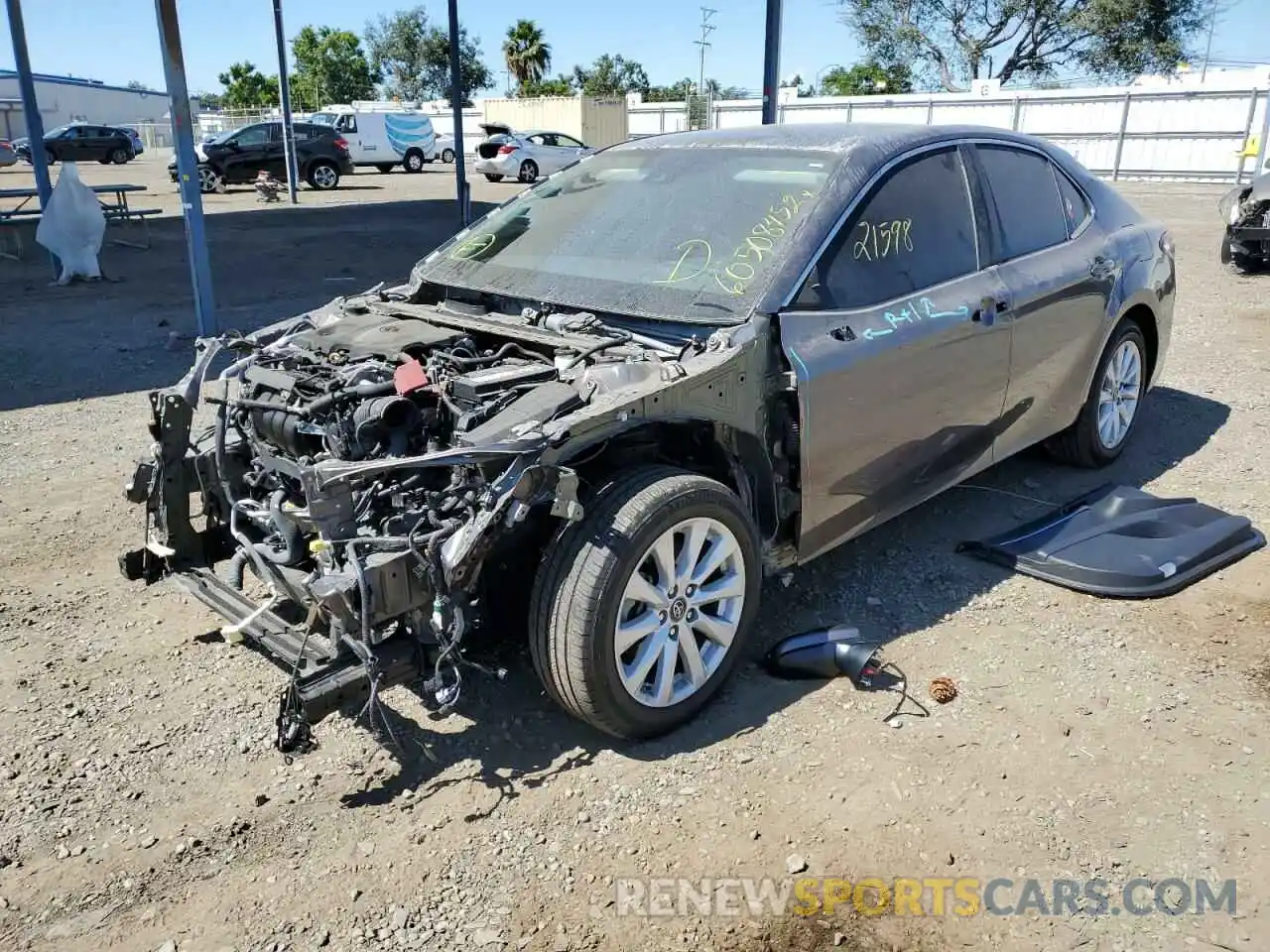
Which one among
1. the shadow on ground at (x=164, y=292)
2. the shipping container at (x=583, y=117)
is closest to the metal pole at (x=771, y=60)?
the shadow on ground at (x=164, y=292)

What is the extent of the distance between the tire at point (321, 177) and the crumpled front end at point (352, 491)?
24.7m

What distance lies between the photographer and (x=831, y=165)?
3.85 metres

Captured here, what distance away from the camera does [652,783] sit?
3074mm

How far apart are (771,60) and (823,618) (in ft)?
28.2

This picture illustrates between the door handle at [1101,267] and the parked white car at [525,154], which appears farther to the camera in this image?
the parked white car at [525,154]

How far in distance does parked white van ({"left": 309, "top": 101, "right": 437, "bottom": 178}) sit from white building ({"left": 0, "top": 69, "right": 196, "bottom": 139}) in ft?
90.6

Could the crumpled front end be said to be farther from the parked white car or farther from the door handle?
the parked white car

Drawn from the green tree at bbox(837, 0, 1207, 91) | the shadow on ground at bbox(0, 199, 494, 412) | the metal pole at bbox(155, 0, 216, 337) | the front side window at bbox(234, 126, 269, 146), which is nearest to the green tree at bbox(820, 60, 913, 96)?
the green tree at bbox(837, 0, 1207, 91)

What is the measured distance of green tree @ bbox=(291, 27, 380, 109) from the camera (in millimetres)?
71500

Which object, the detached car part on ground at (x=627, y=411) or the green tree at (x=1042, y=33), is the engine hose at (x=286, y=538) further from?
the green tree at (x=1042, y=33)

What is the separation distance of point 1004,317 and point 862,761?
2048mm

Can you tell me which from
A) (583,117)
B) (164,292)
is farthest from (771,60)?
(583,117)

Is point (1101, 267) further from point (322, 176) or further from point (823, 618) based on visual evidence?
point (322, 176)

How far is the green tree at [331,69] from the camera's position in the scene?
71.5 metres
